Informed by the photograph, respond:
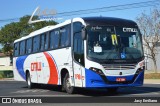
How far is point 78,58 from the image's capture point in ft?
58.1

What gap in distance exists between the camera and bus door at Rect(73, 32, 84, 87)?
17422 millimetres

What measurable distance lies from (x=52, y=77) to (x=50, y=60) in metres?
0.96

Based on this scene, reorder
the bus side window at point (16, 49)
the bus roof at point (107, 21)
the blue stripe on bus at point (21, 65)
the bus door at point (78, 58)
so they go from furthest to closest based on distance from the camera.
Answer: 1. the bus side window at point (16, 49)
2. the blue stripe on bus at point (21, 65)
3. the bus roof at point (107, 21)
4. the bus door at point (78, 58)

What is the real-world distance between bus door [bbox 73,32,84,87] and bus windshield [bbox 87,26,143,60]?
534mm

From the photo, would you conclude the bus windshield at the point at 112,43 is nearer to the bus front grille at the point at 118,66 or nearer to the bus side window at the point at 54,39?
the bus front grille at the point at 118,66

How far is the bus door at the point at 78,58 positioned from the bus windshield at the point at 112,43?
1.75ft

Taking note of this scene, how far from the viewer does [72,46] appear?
18.4 meters

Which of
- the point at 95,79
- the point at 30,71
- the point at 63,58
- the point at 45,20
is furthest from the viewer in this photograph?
the point at 45,20

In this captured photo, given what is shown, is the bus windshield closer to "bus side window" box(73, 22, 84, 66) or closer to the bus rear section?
the bus rear section

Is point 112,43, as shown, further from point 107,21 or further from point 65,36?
point 65,36

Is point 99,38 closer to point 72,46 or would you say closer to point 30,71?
point 72,46

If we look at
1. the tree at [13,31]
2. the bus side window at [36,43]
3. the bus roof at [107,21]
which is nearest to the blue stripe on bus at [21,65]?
the bus side window at [36,43]

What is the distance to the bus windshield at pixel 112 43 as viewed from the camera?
17031 millimetres

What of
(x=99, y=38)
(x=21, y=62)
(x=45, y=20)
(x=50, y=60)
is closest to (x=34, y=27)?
(x=45, y=20)
